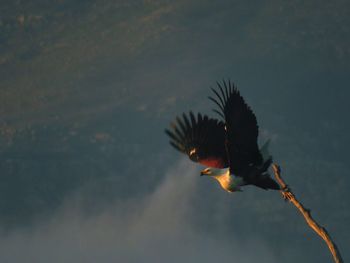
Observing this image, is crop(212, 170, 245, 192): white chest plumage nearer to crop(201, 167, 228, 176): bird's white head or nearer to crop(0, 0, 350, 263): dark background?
crop(201, 167, 228, 176): bird's white head

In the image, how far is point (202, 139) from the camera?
41.6 ft

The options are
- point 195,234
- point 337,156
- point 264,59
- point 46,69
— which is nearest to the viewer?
point 46,69

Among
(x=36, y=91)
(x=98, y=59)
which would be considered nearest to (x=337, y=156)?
(x=98, y=59)

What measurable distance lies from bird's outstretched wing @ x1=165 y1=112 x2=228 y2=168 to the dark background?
8572cm

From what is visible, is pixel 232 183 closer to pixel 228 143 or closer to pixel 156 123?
pixel 228 143

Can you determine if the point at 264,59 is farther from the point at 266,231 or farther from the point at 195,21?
the point at 266,231

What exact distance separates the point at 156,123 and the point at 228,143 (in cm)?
12403

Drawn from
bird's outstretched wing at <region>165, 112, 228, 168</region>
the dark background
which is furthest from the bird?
the dark background

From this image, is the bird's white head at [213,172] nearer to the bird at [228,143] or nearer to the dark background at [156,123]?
the bird at [228,143]

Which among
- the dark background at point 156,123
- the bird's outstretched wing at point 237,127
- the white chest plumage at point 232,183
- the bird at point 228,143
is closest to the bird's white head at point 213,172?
the bird at point 228,143

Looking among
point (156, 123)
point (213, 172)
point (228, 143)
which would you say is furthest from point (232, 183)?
point (156, 123)

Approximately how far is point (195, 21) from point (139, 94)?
19.3 m

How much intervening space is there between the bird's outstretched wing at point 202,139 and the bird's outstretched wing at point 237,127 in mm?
676

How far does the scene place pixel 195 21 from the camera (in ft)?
376
